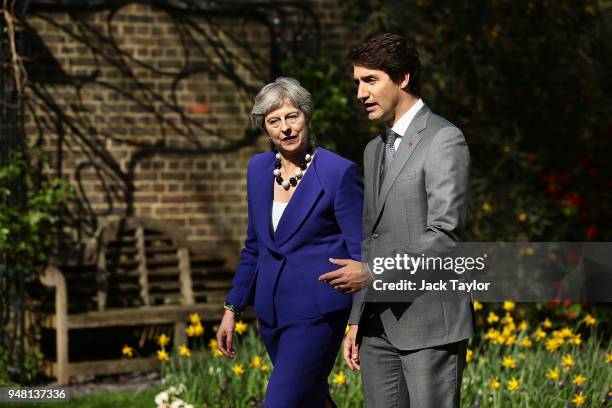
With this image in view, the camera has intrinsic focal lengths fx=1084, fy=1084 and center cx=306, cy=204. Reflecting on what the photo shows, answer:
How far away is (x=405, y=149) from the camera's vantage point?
3.36 metres

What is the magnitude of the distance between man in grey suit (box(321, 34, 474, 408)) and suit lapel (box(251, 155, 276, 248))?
0.47 meters

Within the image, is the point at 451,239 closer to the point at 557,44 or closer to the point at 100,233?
the point at 100,233

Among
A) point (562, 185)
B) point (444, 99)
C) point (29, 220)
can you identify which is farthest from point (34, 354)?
point (562, 185)

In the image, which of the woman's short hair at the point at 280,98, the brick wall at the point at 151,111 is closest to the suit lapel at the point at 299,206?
the woman's short hair at the point at 280,98

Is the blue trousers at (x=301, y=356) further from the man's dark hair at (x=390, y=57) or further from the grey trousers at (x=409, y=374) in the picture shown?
the man's dark hair at (x=390, y=57)

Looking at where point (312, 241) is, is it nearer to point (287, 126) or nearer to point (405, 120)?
point (287, 126)

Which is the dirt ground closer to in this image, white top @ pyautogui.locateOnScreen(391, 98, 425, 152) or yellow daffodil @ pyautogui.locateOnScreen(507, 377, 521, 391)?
yellow daffodil @ pyautogui.locateOnScreen(507, 377, 521, 391)

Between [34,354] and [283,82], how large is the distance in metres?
4.47

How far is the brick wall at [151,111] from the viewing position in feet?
26.1

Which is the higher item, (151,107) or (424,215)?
(151,107)

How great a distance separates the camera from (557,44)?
888 cm

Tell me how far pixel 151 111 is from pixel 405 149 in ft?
16.5

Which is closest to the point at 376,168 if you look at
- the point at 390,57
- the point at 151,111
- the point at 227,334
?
the point at 390,57

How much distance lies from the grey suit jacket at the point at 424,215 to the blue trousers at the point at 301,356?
317 millimetres
